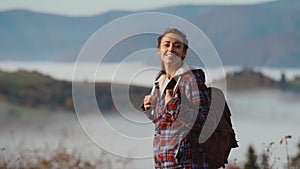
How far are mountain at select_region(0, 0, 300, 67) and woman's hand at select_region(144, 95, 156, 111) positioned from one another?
2670 centimetres

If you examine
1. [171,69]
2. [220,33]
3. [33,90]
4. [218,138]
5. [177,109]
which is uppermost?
[220,33]

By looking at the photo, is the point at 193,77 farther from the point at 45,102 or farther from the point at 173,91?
the point at 45,102

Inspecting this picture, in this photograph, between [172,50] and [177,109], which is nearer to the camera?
[177,109]

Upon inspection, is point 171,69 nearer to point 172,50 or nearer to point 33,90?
point 172,50

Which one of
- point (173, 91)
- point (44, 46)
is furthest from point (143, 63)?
point (44, 46)

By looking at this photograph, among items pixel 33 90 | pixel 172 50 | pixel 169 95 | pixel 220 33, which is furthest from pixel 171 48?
pixel 220 33

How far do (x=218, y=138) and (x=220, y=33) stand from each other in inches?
1157

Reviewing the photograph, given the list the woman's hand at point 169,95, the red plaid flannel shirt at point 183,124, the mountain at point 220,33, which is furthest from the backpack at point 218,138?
the mountain at point 220,33

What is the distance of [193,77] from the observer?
10.3 feet

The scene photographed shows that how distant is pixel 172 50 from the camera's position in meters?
3.21

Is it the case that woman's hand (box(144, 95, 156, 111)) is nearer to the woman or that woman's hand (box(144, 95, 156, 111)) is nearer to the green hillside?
the woman

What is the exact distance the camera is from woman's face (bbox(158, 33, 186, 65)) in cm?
321

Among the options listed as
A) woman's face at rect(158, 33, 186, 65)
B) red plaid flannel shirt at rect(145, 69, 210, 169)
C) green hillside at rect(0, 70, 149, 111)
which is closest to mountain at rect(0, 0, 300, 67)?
green hillside at rect(0, 70, 149, 111)

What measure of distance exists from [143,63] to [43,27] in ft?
111
